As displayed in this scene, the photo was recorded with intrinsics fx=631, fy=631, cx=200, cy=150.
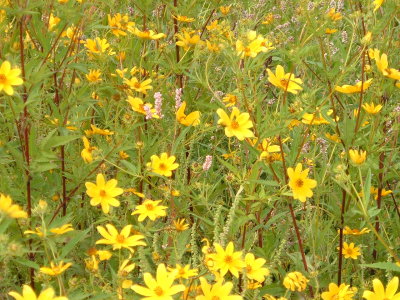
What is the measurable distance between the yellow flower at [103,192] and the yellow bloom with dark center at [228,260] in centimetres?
40

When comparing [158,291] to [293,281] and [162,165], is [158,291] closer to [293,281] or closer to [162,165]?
[293,281]

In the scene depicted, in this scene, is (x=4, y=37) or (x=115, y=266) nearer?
(x=115, y=266)

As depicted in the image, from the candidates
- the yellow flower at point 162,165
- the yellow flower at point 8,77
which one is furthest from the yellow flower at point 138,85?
the yellow flower at point 8,77

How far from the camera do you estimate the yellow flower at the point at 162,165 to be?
69.4 inches

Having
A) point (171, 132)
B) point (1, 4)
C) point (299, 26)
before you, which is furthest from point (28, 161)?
point (299, 26)

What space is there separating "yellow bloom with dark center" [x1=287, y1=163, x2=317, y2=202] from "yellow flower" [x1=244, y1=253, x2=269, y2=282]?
0.76 ft

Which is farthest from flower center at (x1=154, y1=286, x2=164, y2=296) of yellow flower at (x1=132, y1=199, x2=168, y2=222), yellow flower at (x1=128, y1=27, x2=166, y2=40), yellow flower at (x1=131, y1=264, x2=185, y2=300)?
yellow flower at (x1=128, y1=27, x2=166, y2=40)

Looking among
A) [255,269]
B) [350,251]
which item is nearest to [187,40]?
[350,251]

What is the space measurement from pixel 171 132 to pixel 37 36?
52cm

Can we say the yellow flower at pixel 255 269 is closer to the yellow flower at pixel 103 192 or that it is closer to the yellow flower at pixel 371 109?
the yellow flower at pixel 103 192

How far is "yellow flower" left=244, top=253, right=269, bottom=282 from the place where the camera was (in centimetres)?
141

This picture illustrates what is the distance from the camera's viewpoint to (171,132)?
202cm

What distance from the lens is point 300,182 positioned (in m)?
1.62

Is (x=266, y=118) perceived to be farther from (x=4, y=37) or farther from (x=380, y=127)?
(x=4, y=37)
